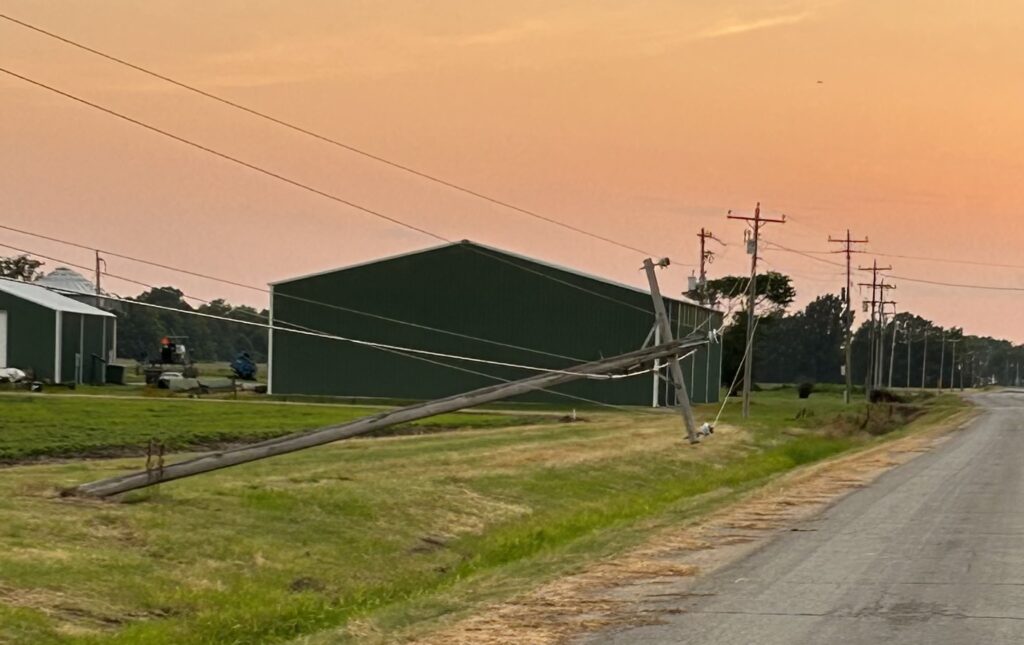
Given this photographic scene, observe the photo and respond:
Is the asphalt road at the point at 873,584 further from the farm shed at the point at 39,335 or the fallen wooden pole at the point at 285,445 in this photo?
the farm shed at the point at 39,335

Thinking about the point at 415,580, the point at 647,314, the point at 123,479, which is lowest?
the point at 415,580

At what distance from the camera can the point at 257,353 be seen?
14012 cm

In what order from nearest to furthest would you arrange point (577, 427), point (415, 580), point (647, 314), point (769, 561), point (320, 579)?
point (769, 561) < point (320, 579) < point (415, 580) < point (577, 427) < point (647, 314)

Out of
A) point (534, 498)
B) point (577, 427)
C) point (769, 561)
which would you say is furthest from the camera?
point (577, 427)

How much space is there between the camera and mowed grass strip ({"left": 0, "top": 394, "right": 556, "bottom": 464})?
107ft

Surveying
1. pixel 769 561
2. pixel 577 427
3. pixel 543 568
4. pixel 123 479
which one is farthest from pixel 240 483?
pixel 577 427

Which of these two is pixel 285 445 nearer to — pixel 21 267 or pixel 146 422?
pixel 146 422

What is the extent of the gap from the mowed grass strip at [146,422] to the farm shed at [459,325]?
9.28 metres

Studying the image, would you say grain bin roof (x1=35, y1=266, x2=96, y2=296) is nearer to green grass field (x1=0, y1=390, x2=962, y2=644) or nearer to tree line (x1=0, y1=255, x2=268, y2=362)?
tree line (x1=0, y1=255, x2=268, y2=362)

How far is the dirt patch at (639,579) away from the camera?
1194 centimetres

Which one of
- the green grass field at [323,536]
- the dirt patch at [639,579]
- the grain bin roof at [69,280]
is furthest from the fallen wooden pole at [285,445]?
the grain bin roof at [69,280]

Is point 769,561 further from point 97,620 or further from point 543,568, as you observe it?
point 97,620

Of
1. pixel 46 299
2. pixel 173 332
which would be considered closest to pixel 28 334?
pixel 46 299

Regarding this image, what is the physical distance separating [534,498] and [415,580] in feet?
29.8
